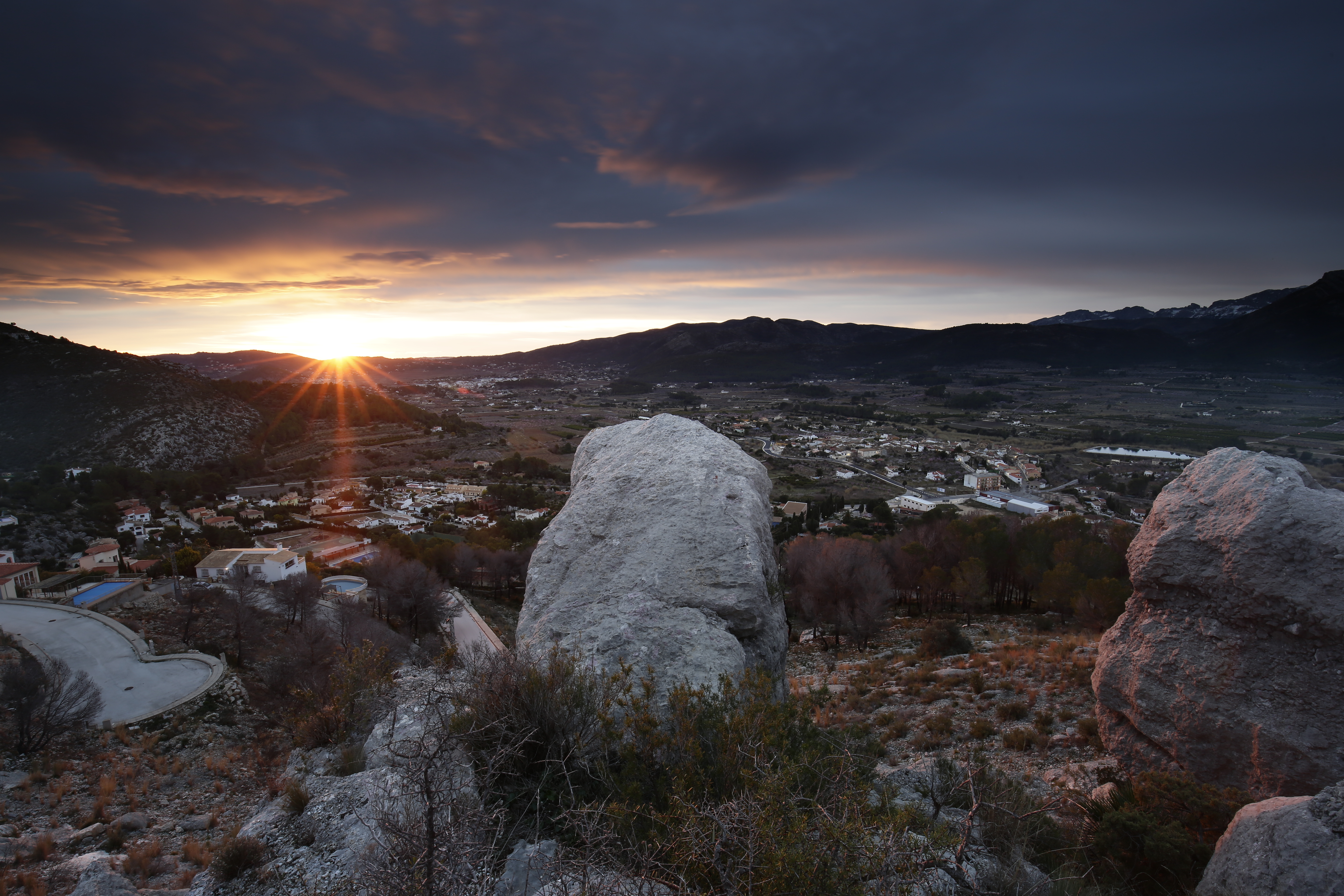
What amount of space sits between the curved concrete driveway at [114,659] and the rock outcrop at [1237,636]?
68.8 feet

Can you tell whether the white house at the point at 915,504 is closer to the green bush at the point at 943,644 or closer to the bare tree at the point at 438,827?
the green bush at the point at 943,644

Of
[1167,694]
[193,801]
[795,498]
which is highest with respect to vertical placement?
[1167,694]

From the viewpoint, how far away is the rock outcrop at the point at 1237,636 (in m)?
5.33

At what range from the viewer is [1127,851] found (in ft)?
16.1

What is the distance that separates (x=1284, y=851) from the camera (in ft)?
12.2

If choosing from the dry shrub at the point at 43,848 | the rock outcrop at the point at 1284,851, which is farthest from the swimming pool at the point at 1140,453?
the dry shrub at the point at 43,848

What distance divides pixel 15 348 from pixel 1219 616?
11214cm

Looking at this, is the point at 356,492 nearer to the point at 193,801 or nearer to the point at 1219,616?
the point at 193,801

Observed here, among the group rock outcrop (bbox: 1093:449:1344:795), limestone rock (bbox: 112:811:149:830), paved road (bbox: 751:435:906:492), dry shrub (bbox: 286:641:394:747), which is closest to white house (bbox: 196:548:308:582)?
limestone rock (bbox: 112:811:149:830)

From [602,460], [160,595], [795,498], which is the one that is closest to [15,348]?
[160,595]

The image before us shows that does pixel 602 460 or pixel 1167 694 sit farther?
pixel 602 460

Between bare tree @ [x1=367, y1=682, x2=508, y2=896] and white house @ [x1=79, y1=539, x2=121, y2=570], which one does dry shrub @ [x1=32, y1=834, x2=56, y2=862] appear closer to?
bare tree @ [x1=367, y1=682, x2=508, y2=896]

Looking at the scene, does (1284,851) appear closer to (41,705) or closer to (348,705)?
(348,705)

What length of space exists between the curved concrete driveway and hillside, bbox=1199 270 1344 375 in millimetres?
154283
